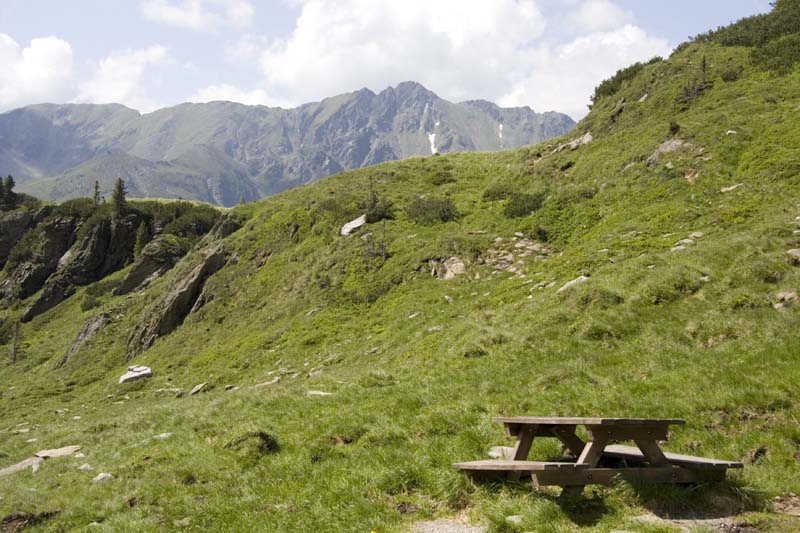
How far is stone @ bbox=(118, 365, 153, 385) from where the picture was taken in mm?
33969

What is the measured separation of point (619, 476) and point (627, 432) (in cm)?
67

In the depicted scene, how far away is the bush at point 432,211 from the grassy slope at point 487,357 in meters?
1.05

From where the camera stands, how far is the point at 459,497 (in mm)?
Result: 7539

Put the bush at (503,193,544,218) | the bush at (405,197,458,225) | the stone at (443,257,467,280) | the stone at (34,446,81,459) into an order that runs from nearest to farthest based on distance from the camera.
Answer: the stone at (34,446,81,459), the stone at (443,257,467,280), the bush at (503,193,544,218), the bush at (405,197,458,225)

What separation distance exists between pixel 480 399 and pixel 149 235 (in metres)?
92.2

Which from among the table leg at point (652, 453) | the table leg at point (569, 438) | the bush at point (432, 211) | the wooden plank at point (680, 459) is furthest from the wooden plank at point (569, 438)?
the bush at point (432, 211)

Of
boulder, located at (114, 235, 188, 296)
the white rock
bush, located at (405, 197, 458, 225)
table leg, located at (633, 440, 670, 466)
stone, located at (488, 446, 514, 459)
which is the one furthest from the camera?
boulder, located at (114, 235, 188, 296)

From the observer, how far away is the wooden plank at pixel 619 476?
21.9 ft

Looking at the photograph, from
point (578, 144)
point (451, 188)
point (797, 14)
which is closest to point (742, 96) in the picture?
point (578, 144)

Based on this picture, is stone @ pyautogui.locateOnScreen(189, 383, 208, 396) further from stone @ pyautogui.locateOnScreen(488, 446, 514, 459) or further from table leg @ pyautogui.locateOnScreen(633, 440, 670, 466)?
table leg @ pyautogui.locateOnScreen(633, 440, 670, 466)

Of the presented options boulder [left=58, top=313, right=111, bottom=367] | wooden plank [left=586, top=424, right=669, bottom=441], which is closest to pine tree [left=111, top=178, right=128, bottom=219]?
boulder [left=58, top=313, right=111, bottom=367]

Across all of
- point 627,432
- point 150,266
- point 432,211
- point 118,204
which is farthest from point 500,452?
point 118,204

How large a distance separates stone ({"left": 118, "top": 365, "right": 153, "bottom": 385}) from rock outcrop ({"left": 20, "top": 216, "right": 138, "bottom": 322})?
166 feet

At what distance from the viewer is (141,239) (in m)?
85.6
